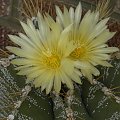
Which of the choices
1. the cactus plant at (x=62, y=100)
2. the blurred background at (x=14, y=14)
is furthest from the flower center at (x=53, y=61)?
the blurred background at (x=14, y=14)

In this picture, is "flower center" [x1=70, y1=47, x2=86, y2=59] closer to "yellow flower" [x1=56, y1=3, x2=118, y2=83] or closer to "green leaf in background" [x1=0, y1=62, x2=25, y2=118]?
"yellow flower" [x1=56, y1=3, x2=118, y2=83]

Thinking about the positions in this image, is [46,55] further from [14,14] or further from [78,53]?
[14,14]

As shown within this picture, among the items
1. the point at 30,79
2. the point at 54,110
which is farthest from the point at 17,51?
the point at 54,110

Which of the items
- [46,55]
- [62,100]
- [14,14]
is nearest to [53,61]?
[46,55]

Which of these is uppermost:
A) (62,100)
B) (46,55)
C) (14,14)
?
(14,14)

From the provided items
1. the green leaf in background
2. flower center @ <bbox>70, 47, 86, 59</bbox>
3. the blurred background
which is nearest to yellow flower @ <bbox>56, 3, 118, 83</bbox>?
flower center @ <bbox>70, 47, 86, 59</bbox>

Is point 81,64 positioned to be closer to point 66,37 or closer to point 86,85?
point 66,37
